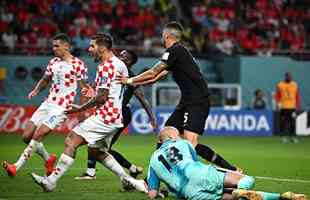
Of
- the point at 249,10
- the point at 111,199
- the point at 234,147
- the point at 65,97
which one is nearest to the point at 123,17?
the point at 249,10

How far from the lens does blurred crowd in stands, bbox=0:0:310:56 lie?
105 feet

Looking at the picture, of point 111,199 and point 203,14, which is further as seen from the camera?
point 203,14

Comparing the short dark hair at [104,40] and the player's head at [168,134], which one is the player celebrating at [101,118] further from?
the player's head at [168,134]

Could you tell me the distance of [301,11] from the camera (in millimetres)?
37688

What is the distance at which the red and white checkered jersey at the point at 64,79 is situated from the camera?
50.3 ft

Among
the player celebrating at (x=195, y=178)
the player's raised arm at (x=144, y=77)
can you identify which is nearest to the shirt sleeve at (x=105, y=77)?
the player's raised arm at (x=144, y=77)

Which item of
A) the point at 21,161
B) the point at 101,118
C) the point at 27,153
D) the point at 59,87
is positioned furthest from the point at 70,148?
the point at 59,87

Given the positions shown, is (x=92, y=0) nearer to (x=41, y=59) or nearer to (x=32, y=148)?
(x=41, y=59)

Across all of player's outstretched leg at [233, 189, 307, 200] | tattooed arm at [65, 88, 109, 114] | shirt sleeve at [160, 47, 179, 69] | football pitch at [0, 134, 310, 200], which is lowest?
football pitch at [0, 134, 310, 200]

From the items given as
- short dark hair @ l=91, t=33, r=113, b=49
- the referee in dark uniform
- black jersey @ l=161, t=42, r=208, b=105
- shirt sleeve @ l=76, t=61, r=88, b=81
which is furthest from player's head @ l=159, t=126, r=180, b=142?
shirt sleeve @ l=76, t=61, r=88, b=81

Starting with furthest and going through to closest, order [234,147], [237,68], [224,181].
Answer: [237,68] → [234,147] → [224,181]

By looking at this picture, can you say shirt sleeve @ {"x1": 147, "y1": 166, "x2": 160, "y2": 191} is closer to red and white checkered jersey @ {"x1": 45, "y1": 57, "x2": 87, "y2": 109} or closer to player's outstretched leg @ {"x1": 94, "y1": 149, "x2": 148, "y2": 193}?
player's outstretched leg @ {"x1": 94, "y1": 149, "x2": 148, "y2": 193}

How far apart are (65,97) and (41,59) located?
676 inches

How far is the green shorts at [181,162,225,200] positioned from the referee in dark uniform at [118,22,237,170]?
2161 millimetres
